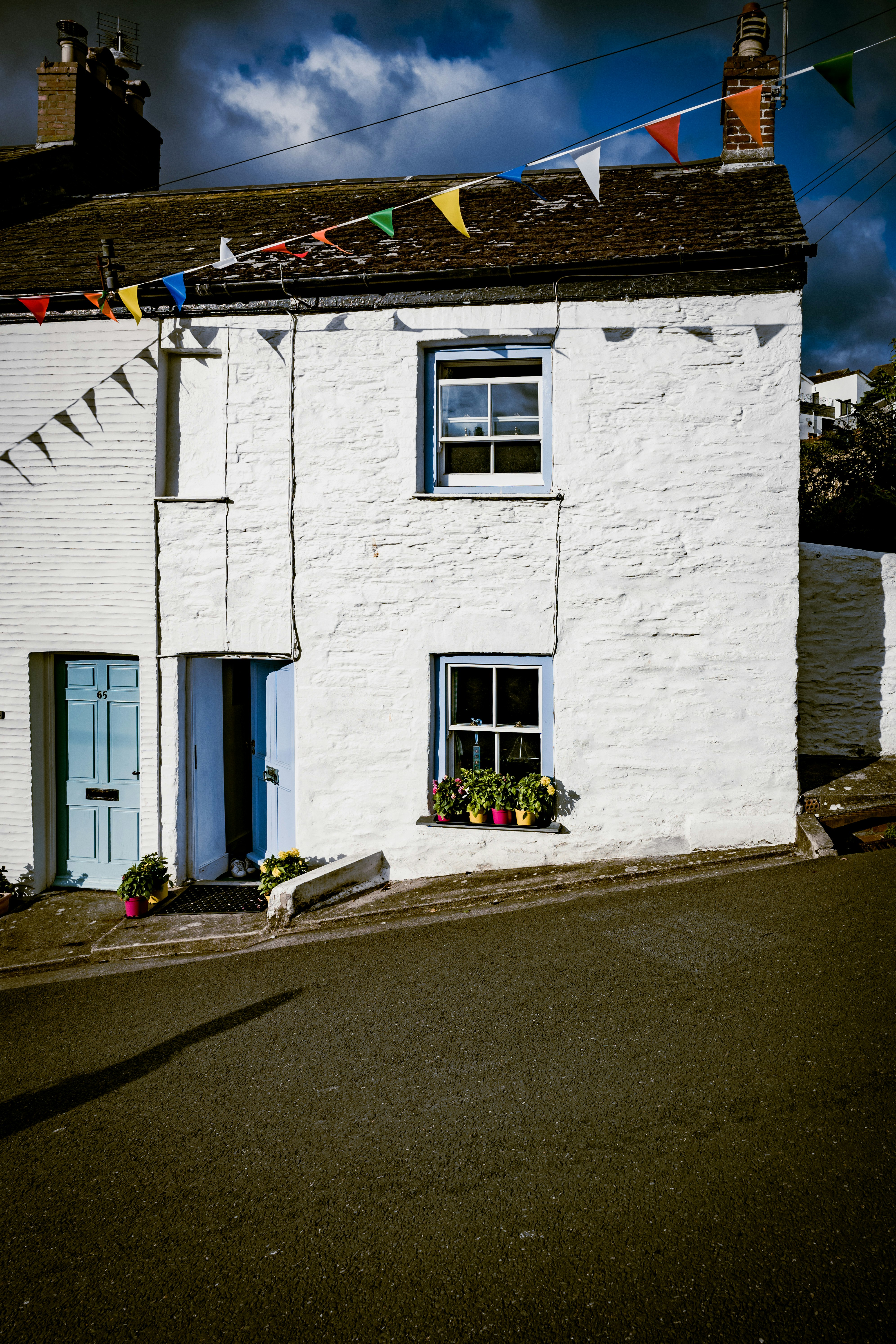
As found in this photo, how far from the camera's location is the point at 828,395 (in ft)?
168

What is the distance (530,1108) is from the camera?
4.04 metres

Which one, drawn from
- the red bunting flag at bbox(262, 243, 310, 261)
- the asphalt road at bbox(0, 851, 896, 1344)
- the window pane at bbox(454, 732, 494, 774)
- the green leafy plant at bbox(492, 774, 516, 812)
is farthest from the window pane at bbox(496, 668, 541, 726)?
the red bunting flag at bbox(262, 243, 310, 261)

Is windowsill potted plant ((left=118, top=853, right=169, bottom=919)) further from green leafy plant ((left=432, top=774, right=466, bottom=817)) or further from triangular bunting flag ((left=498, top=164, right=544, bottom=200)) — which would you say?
triangular bunting flag ((left=498, top=164, right=544, bottom=200))

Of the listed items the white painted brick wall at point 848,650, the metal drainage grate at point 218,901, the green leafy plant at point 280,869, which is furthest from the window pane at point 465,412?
the metal drainage grate at point 218,901

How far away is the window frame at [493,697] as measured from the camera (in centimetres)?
776

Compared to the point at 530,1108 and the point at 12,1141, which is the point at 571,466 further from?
the point at 12,1141

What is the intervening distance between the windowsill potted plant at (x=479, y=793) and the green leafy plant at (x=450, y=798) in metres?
0.05

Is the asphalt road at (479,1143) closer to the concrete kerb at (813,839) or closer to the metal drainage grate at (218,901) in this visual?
the concrete kerb at (813,839)

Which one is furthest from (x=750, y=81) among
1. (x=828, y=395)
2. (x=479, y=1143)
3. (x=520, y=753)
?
(x=828, y=395)

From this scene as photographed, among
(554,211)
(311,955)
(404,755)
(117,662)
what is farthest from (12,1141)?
(554,211)

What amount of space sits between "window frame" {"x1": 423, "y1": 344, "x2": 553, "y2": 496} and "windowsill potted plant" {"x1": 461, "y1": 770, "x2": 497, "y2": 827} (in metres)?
2.82

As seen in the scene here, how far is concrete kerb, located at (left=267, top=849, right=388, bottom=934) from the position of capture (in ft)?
23.7

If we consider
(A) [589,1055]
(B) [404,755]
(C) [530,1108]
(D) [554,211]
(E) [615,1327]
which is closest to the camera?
(E) [615,1327]

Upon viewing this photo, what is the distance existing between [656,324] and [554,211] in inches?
92.4
